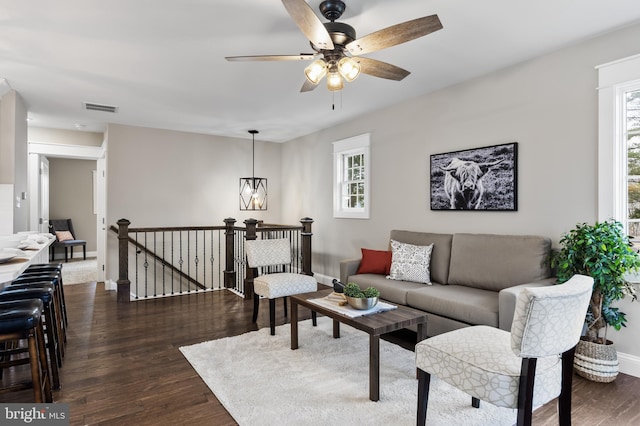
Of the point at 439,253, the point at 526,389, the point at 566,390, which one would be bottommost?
the point at 566,390

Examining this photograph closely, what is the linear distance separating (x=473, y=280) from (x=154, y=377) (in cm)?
292

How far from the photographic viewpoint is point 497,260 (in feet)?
11.0

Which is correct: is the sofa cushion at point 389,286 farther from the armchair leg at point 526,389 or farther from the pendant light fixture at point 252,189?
the pendant light fixture at point 252,189

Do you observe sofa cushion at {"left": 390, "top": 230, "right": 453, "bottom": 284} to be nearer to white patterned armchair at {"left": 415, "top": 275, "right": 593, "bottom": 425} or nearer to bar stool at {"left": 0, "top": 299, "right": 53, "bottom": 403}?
white patterned armchair at {"left": 415, "top": 275, "right": 593, "bottom": 425}

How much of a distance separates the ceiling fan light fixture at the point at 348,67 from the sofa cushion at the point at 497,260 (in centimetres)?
215

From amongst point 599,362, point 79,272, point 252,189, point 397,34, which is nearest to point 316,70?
point 397,34

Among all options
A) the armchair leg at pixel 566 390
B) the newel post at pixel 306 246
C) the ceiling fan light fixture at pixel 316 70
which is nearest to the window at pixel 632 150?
the armchair leg at pixel 566 390

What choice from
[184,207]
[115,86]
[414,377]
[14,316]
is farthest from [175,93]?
[414,377]

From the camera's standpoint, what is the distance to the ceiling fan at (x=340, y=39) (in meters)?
1.98

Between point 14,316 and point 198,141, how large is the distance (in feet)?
16.4

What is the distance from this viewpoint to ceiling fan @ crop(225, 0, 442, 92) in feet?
6.49

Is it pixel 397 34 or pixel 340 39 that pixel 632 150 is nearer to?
pixel 397 34

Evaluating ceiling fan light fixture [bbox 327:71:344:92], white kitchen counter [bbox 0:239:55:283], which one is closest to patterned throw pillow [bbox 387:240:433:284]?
ceiling fan light fixture [bbox 327:71:344:92]

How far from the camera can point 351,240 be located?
5.57 m
